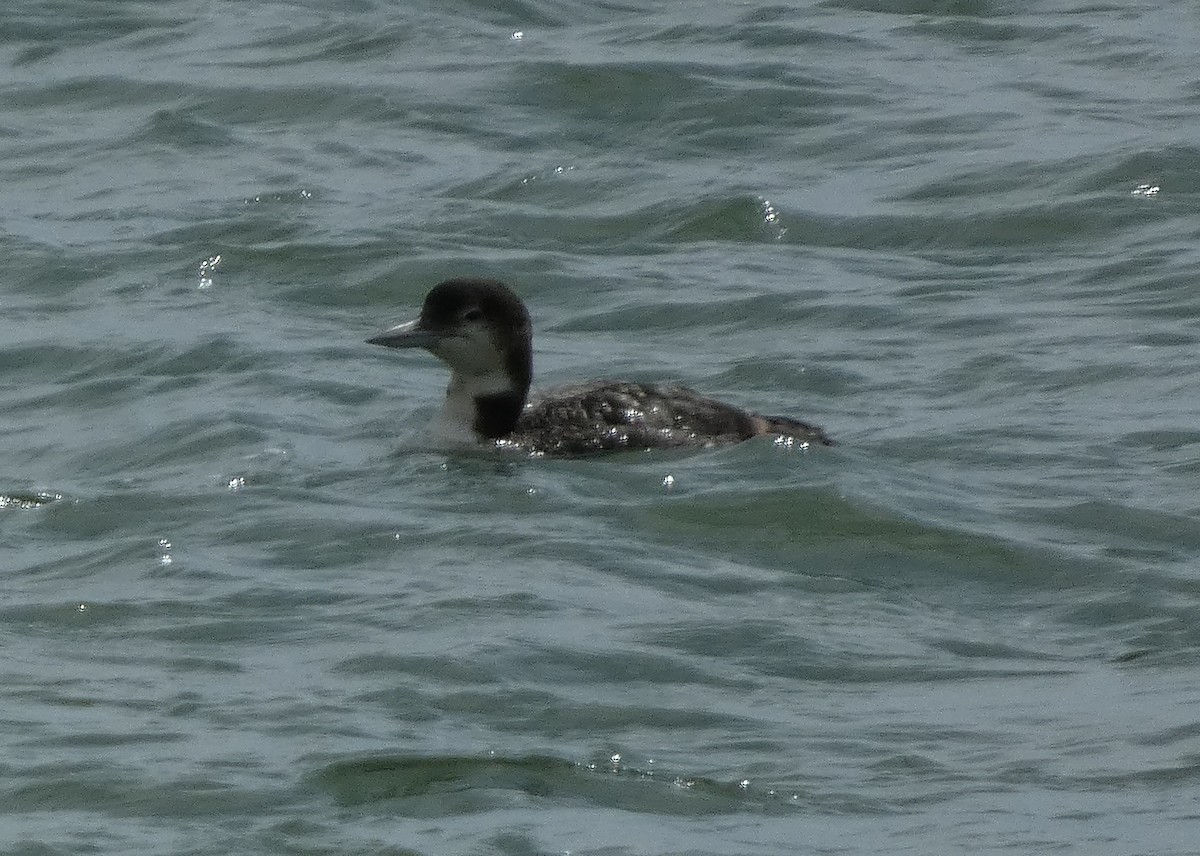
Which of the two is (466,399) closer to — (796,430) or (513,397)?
(513,397)

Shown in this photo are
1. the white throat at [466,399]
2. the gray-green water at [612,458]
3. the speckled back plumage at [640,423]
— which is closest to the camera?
the gray-green water at [612,458]

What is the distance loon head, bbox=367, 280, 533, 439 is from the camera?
11164 mm

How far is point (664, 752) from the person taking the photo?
7.34 metres

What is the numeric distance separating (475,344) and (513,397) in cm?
27

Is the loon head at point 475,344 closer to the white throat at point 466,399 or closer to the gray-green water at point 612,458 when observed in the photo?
the white throat at point 466,399

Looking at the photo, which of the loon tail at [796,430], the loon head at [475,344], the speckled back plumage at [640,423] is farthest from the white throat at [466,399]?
the loon tail at [796,430]

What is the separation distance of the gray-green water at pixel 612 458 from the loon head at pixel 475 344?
24 centimetres

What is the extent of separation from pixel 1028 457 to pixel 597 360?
2563 mm

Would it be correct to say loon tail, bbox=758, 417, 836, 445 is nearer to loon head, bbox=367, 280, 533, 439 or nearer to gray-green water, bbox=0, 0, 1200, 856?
gray-green water, bbox=0, 0, 1200, 856

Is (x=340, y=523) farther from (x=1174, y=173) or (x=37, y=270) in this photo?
(x=1174, y=173)

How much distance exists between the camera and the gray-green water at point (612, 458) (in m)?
7.17

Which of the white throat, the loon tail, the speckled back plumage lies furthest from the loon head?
the loon tail

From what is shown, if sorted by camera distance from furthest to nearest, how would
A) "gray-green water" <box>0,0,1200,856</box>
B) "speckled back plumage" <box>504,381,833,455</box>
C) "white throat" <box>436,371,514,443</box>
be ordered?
"white throat" <box>436,371,514,443</box>
"speckled back plumage" <box>504,381,833,455</box>
"gray-green water" <box>0,0,1200,856</box>

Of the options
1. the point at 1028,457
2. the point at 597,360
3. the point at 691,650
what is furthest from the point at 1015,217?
the point at 691,650
